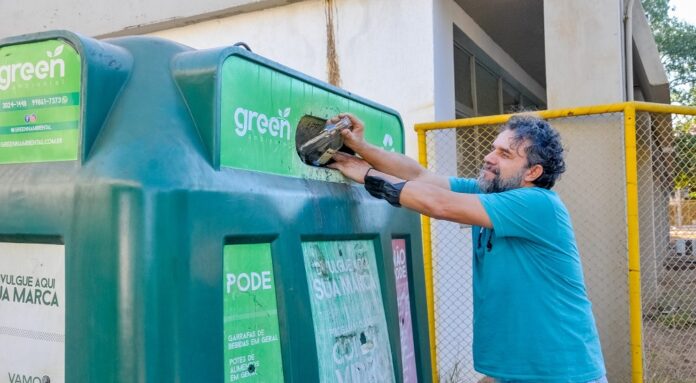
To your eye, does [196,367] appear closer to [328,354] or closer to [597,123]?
[328,354]

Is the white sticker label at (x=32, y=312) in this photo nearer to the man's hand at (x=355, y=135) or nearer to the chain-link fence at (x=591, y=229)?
the man's hand at (x=355, y=135)

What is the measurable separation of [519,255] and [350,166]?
28.1 inches

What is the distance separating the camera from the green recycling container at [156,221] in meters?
1.35

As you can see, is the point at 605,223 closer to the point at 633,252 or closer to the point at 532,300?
the point at 633,252

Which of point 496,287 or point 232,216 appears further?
point 496,287

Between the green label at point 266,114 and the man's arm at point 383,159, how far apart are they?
0.10 meters

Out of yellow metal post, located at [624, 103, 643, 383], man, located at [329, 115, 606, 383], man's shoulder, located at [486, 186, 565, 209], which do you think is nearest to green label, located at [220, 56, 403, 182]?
man, located at [329, 115, 606, 383]

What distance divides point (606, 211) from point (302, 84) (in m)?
3.79

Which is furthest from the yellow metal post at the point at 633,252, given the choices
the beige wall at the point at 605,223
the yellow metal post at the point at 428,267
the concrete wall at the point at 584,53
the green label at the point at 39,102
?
the green label at the point at 39,102

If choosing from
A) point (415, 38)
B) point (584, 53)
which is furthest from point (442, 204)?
point (584, 53)

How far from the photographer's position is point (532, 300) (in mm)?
2271

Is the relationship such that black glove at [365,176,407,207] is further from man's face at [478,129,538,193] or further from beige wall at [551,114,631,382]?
beige wall at [551,114,631,382]

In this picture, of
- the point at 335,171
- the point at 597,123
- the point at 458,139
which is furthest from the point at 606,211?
the point at 335,171

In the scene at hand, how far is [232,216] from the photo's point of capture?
1.51m
